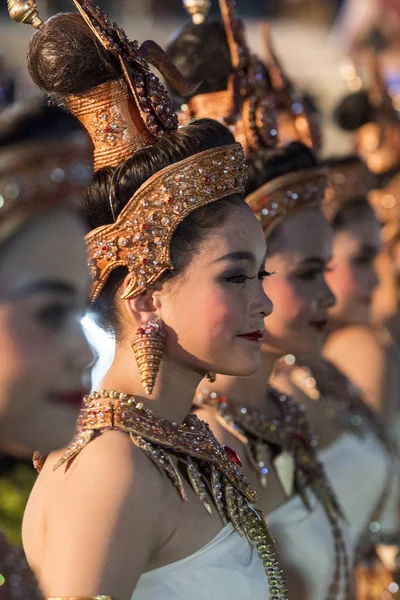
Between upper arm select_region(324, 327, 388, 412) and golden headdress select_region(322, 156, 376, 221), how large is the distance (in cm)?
53

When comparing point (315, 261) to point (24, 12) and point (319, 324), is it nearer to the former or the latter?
point (319, 324)

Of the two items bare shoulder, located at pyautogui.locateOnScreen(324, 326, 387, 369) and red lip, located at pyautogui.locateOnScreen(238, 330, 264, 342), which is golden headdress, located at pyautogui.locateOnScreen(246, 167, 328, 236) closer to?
red lip, located at pyautogui.locateOnScreen(238, 330, 264, 342)

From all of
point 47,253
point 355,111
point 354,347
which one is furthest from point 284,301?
point 355,111

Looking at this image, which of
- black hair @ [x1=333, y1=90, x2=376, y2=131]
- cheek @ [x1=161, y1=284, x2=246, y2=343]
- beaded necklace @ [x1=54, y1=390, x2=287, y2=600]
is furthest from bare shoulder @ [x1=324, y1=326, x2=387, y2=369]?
cheek @ [x1=161, y1=284, x2=246, y2=343]

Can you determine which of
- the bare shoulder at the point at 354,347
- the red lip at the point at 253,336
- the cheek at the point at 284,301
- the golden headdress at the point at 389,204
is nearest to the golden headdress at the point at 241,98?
the cheek at the point at 284,301

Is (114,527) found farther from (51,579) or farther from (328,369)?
(328,369)

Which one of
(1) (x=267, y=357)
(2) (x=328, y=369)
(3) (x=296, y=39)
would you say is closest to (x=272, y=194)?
(1) (x=267, y=357)

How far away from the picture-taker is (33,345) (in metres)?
1.25

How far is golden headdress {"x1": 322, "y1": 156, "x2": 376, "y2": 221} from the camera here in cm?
307

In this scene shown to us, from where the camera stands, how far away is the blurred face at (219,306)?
1638 mm

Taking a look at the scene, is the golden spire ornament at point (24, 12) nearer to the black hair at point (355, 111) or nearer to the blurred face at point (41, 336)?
the blurred face at point (41, 336)

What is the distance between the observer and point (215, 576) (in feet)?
5.18

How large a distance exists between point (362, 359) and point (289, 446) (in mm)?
1264

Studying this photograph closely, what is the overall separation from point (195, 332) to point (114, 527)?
0.35 meters
